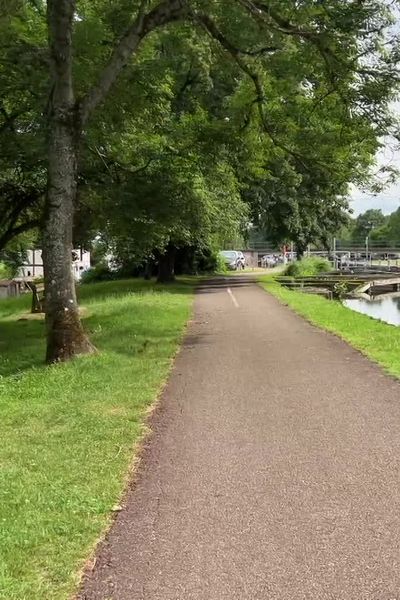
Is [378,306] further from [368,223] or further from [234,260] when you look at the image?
[368,223]

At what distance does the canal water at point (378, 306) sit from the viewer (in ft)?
95.5

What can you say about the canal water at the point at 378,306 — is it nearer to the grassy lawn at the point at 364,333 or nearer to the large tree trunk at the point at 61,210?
the grassy lawn at the point at 364,333

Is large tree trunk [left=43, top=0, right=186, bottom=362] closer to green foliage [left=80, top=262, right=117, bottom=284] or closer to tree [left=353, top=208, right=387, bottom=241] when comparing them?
green foliage [left=80, top=262, right=117, bottom=284]

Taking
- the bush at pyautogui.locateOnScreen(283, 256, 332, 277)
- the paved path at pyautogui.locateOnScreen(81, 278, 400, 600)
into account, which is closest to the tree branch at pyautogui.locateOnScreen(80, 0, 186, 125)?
the paved path at pyautogui.locateOnScreen(81, 278, 400, 600)

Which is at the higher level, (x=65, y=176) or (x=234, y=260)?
(x=65, y=176)

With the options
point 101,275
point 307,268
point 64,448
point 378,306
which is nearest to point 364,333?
point 64,448

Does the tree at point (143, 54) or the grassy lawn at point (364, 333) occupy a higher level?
the tree at point (143, 54)

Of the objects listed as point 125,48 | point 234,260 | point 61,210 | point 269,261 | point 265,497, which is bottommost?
point 265,497

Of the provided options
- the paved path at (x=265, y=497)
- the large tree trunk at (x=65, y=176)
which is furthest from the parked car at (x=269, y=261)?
the paved path at (x=265, y=497)

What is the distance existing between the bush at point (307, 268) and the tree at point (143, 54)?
35.0 meters

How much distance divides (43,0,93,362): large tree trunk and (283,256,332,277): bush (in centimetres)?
3757

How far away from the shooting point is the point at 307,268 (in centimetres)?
5119

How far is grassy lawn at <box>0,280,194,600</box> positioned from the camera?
3.91 metres

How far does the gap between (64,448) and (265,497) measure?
220 centimetres
